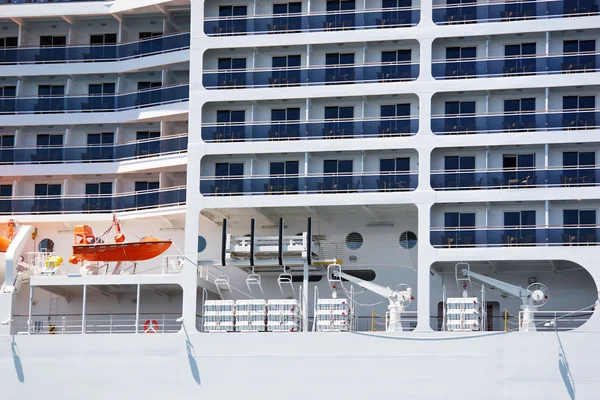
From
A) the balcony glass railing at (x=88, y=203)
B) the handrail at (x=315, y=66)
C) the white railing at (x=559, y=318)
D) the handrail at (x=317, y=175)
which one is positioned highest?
the handrail at (x=315, y=66)

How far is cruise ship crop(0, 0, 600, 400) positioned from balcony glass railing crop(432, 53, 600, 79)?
0.36 ft

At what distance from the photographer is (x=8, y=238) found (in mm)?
42500

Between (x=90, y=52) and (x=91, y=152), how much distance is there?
3908 mm

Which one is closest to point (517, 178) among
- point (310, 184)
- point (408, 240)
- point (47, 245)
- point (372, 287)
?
point (408, 240)

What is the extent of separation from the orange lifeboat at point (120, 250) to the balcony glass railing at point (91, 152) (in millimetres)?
3610

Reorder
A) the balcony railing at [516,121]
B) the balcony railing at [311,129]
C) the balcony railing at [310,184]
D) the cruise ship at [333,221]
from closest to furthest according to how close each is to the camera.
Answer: the cruise ship at [333,221]
the balcony railing at [516,121]
the balcony railing at [310,184]
the balcony railing at [311,129]

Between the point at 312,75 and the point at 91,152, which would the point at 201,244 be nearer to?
the point at 91,152

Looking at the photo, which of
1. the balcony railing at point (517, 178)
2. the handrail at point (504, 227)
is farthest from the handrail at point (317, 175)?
the handrail at point (504, 227)

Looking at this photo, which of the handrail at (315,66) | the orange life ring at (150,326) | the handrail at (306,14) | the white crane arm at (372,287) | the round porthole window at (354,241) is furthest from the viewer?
the round porthole window at (354,241)

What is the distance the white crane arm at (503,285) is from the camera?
121 feet

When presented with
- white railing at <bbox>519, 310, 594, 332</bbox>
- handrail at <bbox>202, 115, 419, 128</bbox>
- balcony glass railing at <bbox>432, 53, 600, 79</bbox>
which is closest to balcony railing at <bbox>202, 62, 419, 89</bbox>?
balcony glass railing at <bbox>432, 53, 600, 79</bbox>

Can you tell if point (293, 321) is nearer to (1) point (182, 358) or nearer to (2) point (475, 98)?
(1) point (182, 358)

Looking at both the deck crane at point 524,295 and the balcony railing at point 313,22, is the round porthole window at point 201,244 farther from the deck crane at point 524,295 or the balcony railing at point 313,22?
the deck crane at point 524,295

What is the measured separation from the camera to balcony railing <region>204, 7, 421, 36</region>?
40.0 metres
